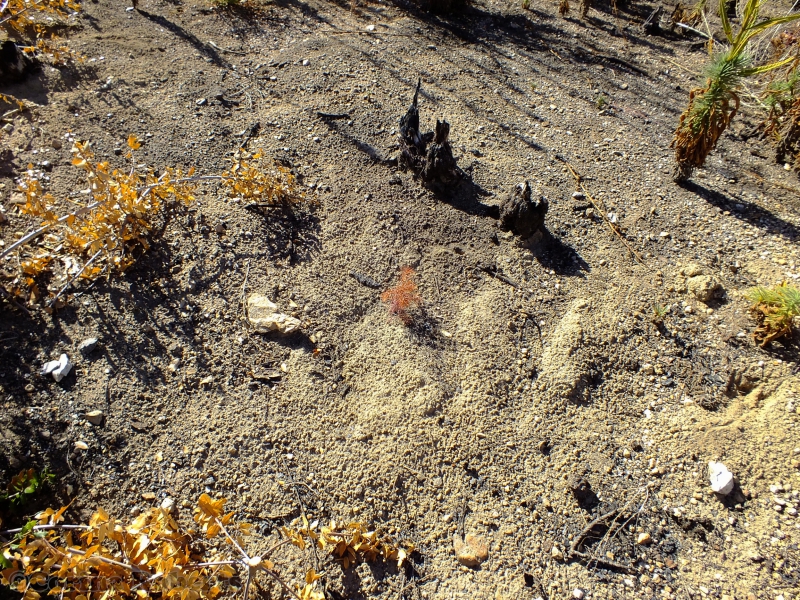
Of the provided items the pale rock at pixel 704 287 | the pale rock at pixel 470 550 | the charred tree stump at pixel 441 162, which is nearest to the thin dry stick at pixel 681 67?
the pale rock at pixel 704 287

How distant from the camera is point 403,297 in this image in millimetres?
2684

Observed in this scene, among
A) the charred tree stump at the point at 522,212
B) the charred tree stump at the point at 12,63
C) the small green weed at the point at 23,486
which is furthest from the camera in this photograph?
the charred tree stump at the point at 12,63

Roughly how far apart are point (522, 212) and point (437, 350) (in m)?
1.03

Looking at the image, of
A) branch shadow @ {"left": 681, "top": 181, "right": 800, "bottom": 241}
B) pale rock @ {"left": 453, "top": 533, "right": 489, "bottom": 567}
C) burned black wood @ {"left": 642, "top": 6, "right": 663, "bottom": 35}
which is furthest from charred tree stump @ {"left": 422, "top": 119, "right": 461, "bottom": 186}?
burned black wood @ {"left": 642, "top": 6, "right": 663, "bottom": 35}

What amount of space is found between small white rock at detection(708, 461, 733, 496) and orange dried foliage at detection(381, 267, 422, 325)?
157cm

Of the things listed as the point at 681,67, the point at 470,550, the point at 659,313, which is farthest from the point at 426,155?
the point at 681,67

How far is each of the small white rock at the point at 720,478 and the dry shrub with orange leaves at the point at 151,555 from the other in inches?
54.7

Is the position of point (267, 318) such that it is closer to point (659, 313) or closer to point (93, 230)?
point (93, 230)

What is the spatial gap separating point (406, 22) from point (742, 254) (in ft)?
12.9

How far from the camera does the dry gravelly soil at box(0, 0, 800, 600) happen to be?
1992 millimetres

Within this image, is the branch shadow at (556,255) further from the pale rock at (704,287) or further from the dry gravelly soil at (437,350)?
the pale rock at (704,287)

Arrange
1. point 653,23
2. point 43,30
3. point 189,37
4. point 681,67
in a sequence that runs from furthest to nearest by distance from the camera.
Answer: point 653,23 → point 681,67 → point 189,37 → point 43,30

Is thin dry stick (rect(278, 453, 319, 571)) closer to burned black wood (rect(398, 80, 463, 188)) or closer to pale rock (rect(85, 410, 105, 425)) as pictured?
pale rock (rect(85, 410, 105, 425))

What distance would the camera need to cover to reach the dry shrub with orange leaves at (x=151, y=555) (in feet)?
5.03
